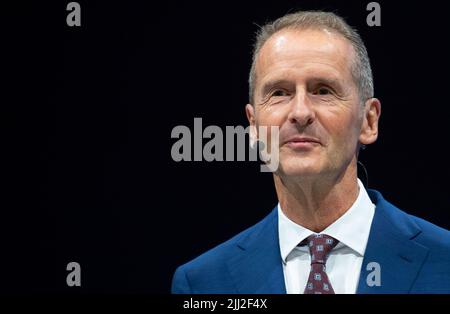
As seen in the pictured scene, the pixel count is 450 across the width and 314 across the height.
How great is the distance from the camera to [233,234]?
3.28m

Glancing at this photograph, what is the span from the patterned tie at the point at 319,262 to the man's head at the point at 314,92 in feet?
0.74

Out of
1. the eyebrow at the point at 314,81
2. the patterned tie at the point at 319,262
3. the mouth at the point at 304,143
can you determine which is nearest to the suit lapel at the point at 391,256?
the patterned tie at the point at 319,262

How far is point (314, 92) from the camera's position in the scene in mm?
2672

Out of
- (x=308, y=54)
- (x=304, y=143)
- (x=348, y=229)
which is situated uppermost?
(x=308, y=54)

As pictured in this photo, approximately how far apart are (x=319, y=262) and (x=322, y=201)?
0.22m

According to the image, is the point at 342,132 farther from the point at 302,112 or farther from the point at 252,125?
the point at 252,125

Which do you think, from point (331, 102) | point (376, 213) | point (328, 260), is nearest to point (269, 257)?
point (328, 260)

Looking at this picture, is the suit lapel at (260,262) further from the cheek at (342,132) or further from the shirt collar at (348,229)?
the cheek at (342,132)

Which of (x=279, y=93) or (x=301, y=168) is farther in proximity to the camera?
(x=279, y=93)

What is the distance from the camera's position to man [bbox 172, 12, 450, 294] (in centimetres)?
261

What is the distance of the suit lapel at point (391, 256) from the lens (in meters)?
2.57

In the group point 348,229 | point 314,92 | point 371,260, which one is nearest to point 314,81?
point 314,92

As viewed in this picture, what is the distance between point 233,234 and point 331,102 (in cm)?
84

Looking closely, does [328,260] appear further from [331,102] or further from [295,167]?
[331,102]
